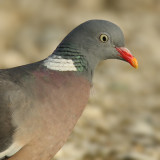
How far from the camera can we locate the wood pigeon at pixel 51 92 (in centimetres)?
386

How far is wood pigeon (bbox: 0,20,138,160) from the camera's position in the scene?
12.7 feet

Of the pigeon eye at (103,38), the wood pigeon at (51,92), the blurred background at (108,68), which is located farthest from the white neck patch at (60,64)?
the blurred background at (108,68)

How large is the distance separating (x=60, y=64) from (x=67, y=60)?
0.31 feet

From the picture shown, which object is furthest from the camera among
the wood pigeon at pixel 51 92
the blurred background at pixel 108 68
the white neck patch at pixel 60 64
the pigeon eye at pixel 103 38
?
the blurred background at pixel 108 68

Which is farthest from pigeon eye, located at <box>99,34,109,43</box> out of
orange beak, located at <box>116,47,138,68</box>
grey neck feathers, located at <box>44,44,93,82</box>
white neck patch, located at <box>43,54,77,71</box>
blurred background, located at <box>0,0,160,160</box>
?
blurred background, located at <box>0,0,160,160</box>

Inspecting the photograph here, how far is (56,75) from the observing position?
13.5ft

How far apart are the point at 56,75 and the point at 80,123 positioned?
287 cm

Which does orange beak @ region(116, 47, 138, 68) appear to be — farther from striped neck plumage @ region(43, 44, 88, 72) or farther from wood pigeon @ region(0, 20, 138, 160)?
striped neck plumage @ region(43, 44, 88, 72)

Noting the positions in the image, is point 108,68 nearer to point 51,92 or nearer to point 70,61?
point 70,61

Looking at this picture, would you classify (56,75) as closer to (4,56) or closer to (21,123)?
(21,123)

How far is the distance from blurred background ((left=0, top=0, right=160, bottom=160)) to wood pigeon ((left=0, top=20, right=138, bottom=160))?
0.47 m

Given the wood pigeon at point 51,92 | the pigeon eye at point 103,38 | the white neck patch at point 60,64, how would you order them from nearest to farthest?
1. the wood pigeon at point 51,92
2. the white neck patch at point 60,64
3. the pigeon eye at point 103,38

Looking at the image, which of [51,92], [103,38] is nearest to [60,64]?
[51,92]

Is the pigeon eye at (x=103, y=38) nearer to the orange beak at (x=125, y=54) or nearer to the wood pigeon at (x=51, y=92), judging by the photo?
the wood pigeon at (x=51, y=92)
